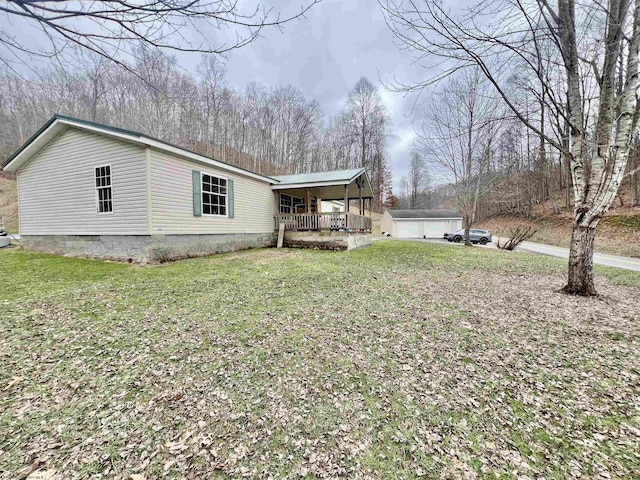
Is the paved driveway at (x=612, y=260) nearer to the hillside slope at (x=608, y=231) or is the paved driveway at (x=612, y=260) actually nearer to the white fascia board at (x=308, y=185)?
the hillside slope at (x=608, y=231)

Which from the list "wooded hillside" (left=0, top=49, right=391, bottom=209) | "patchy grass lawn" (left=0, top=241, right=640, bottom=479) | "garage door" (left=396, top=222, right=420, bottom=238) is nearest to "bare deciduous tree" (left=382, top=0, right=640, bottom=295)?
"patchy grass lawn" (left=0, top=241, right=640, bottom=479)

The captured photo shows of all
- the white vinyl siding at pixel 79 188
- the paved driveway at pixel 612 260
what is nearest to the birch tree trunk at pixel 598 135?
the paved driveway at pixel 612 260

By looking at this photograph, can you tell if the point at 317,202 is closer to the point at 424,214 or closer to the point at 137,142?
the point at 137,142

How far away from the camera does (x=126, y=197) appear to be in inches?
311

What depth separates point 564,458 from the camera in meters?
1.64

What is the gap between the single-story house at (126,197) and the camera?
7766mm

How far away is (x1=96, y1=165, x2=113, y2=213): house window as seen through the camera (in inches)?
325

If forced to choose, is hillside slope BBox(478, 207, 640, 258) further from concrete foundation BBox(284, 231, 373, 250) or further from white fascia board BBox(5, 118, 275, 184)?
white fascia board BBox(5, 118, 275, 184)

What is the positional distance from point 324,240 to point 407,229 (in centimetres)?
2003

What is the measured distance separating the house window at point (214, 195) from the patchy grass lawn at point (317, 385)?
5281mm

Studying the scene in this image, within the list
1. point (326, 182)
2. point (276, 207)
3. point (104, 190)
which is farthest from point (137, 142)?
point (326, 182)

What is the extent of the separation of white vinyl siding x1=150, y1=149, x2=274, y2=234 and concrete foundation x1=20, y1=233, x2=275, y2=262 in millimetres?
292

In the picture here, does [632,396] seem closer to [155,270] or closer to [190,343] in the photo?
[190,343]

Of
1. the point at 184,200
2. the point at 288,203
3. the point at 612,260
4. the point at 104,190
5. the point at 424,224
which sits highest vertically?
the point at 288,203
